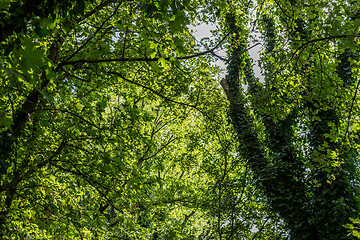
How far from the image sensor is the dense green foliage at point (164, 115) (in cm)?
355

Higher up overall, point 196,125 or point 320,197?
point 196,125

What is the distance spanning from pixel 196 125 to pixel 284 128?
5.30 meters

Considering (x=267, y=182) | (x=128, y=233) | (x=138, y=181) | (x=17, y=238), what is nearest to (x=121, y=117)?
(x=138, y=181)

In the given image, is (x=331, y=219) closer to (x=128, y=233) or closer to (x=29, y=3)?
(x=128, y=233)

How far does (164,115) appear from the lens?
40.3 feet

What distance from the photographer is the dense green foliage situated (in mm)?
3551

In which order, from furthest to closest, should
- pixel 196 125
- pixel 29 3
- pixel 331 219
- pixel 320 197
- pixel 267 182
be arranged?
1. pixel 196 125
2. pixel 267 182
3. pixel 320 197
4. pixel 331 219
5. pixel 29 3

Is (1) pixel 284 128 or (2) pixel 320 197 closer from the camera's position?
(2) pixel 320 197

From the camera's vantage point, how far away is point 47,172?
6121mm

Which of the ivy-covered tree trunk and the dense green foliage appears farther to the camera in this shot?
the ivy-covered tree trunk

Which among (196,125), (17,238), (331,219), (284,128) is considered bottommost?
(17,238)

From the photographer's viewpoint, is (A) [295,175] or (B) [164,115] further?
(B) [164,115]

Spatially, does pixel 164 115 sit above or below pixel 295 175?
above

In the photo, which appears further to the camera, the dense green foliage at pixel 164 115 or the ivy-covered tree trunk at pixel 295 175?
the ivy-covered tree trunk at pixel 295 175
